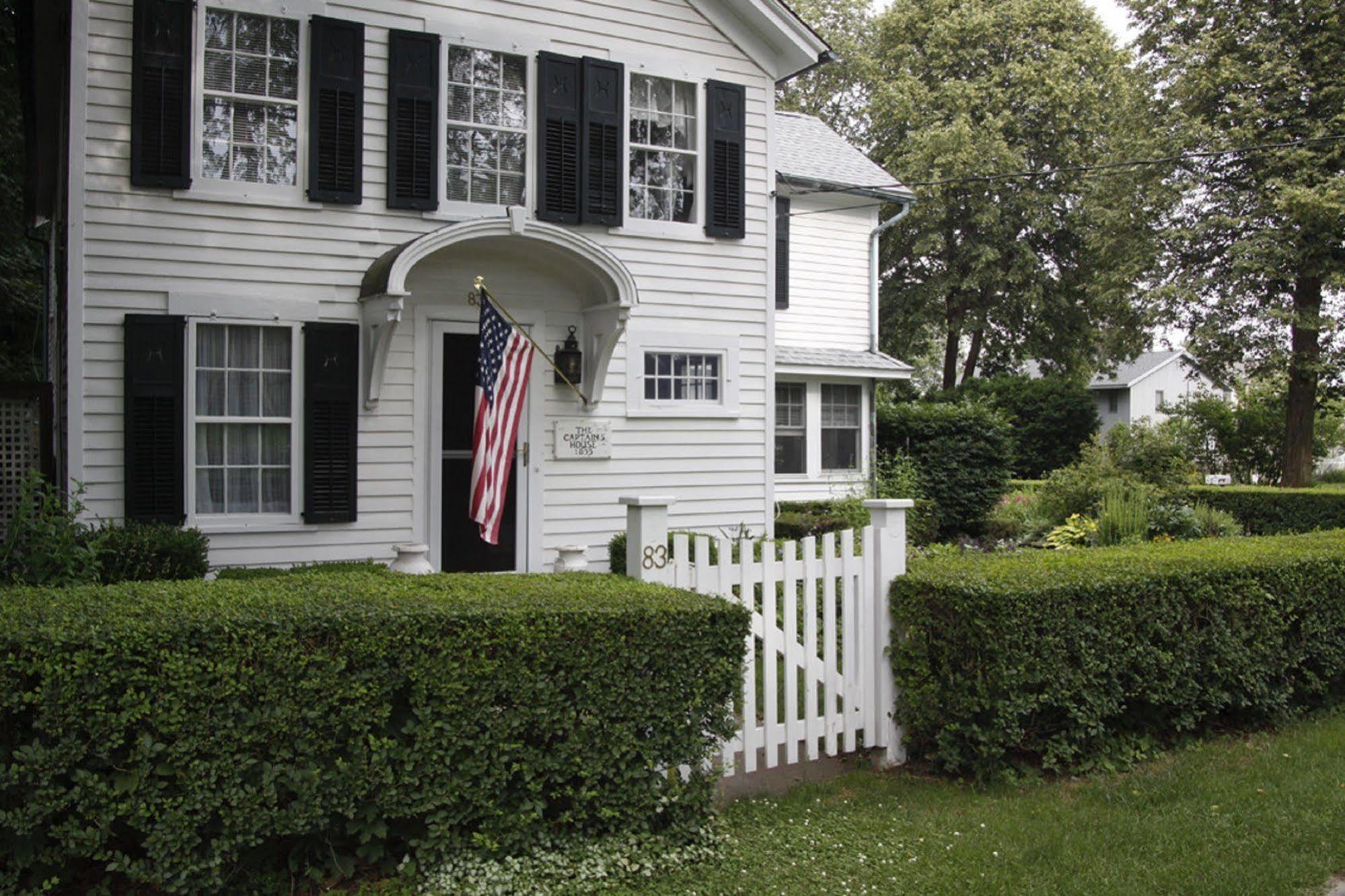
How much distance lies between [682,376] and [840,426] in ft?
21.2

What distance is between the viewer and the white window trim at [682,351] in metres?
10.7

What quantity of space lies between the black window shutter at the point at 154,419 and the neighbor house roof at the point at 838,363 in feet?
28.7

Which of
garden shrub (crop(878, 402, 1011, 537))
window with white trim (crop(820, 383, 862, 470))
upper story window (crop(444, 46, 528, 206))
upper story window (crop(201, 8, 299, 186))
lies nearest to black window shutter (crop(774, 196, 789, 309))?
window with white trim (crop(820, 383, 862, 470))

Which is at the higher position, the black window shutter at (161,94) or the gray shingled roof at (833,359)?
the black window shutter at (161,94)

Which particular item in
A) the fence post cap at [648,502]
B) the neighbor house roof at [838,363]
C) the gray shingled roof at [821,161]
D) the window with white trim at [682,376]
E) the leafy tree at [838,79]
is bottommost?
the fence post cap at [648,502]

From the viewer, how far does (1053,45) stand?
96.0 feet

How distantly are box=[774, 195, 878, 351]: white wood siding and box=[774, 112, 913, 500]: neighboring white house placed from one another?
0.01 m

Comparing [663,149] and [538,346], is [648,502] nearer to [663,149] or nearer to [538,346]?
[538,346]

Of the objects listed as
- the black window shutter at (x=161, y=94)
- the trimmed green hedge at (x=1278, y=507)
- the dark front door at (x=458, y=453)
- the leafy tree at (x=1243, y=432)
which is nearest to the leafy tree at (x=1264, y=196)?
the leafy tree at (x=1243, y=432)

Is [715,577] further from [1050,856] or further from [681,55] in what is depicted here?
[681,55]

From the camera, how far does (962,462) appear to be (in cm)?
1772

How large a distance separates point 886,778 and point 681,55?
7.70 m

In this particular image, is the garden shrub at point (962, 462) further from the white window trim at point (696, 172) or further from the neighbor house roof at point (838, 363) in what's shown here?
the white window trim at point (696, 172)

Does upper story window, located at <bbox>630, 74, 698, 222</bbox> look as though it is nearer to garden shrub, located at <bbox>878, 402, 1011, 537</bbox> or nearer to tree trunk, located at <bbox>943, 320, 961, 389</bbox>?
garden shrub, located at <bbox>878, 402, 1011, 537</bbox>
